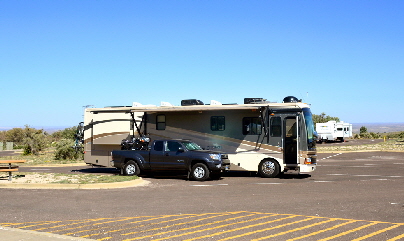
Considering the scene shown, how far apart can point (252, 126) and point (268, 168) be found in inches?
76.9

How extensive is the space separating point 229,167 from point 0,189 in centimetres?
894

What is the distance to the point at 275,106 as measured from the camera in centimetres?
2069

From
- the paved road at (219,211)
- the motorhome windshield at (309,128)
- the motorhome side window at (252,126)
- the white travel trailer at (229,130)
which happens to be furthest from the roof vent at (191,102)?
the paved road at (219,211)

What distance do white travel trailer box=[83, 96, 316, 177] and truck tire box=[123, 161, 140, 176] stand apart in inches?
50.5

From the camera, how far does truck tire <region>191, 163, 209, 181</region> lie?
63.4 ft

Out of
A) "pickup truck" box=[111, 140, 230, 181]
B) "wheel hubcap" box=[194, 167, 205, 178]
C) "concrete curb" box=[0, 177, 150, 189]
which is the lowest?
"concrete curb" box=[0, 177, 150, 189]

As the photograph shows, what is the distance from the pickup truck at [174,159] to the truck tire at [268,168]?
153cm

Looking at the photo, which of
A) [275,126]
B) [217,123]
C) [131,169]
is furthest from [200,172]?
[275,126]

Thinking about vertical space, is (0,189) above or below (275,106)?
below

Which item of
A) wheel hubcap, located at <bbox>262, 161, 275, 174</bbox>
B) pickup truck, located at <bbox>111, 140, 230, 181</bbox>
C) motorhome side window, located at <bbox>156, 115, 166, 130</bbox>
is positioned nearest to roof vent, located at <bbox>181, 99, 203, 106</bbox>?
motorhome side window, located at <bbox>156, 115, 166, 130</bbox>

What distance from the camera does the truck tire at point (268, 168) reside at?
20.4 m

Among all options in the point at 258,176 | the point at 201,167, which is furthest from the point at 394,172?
the point at 201,167

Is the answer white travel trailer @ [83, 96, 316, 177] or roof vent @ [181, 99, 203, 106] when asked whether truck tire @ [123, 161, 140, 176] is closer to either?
white travel trailer @ [83, 96, 316, 177]

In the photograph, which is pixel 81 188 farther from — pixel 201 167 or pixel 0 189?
pixel 201 167
